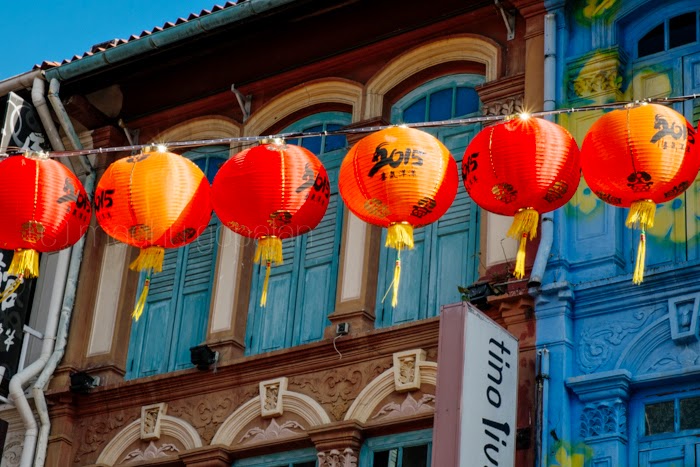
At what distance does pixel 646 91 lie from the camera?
472 inches

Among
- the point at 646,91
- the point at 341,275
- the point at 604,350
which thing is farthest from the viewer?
the point at 341,275

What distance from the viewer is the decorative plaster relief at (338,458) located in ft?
39.1

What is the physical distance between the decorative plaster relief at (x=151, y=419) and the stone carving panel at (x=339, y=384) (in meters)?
1.44

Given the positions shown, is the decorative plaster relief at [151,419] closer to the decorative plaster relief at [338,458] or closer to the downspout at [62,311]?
the downspout at [62,311]

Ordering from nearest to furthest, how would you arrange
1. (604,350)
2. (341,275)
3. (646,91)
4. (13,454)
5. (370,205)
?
(370,205) → (604,350) → (646,91) → (341,275) → (13,454)

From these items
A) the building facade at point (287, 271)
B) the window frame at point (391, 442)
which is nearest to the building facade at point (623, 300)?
the building facade at point (287, 271)

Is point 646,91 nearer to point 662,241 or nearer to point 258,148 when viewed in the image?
point 662,241

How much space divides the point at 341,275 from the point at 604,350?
2745mm

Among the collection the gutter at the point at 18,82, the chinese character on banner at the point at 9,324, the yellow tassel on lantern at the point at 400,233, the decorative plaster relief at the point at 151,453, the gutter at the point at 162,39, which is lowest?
the decorative plaster relief at the point at 151,453

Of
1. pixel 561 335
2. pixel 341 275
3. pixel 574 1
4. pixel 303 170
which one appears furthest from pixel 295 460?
pixel 574 1

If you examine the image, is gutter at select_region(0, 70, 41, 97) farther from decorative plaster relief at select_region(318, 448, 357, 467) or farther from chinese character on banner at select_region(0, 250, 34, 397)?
decorative plaster relief at select_region(318, 448, 357, 467)

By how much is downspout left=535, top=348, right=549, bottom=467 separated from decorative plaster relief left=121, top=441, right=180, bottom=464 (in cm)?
368

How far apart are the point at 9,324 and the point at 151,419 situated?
155 cm

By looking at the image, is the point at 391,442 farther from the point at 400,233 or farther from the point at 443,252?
the point at 400,233
